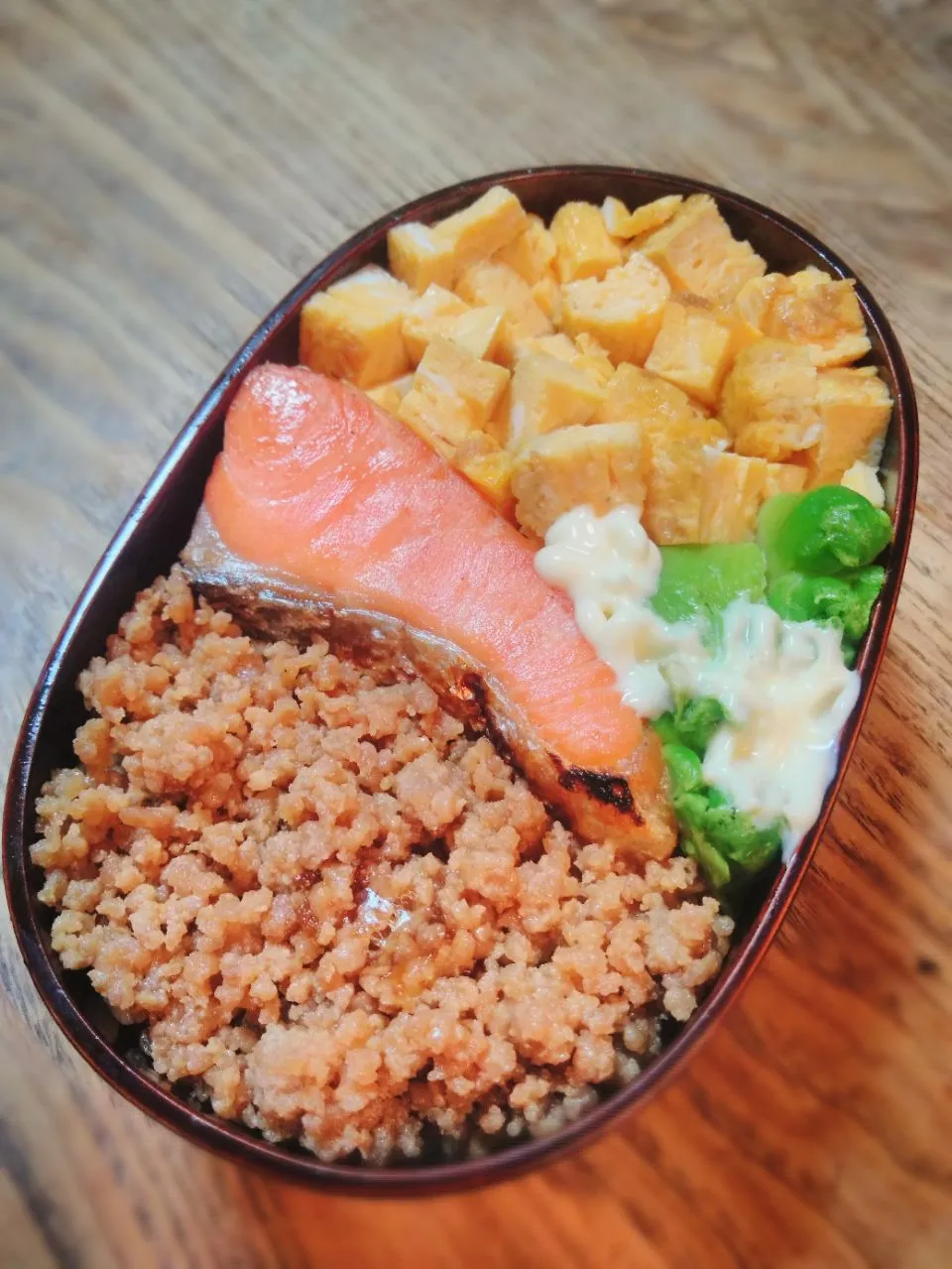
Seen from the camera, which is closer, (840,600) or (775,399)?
(840,600)

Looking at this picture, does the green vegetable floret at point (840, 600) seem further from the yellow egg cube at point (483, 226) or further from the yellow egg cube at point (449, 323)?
the yellow egg cube at point (483, 226)

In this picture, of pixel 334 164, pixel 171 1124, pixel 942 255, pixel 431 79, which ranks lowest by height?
pixel 171 1124

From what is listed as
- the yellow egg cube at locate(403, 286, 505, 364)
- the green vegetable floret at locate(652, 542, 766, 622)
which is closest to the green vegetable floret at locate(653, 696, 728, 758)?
the green vegetable floret at locate(652, 542, 766, 622)

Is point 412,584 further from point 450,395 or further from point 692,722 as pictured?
point 692,722

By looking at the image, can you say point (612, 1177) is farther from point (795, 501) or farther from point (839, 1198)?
point (795, 501)

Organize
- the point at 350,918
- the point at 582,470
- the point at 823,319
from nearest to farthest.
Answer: the point at 350,918
the point at 582,470
the point at 823,319

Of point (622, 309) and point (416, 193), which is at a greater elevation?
point (622, 309)

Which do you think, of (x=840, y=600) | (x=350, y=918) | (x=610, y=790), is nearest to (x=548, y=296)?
(x=840, y=600)

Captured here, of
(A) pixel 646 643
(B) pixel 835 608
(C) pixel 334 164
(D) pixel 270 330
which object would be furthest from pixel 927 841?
(C) pixel 334 164
